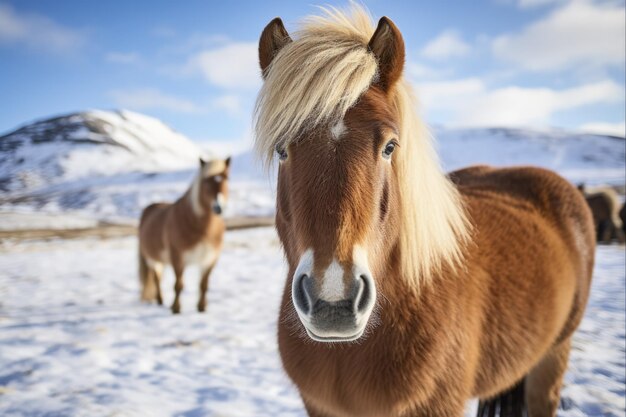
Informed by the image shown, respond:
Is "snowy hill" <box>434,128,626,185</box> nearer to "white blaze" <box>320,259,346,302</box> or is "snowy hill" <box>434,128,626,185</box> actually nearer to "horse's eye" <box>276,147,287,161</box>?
"horse's eye" <box>276,147,287,161</box>

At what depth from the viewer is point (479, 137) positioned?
193ft

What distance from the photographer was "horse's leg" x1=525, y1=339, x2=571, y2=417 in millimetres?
2438

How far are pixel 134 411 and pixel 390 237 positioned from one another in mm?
2646

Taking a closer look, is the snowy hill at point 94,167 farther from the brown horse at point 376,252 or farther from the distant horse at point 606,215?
the brown horse at point 376,252

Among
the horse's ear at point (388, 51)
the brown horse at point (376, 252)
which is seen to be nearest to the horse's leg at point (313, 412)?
the brown horse at point (376, 252)

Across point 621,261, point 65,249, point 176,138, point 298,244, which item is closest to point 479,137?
point 621,261

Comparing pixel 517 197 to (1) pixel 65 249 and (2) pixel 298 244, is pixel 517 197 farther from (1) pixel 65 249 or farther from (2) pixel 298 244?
(1) pixel 65 249

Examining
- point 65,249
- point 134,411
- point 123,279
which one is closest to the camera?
point 134,411

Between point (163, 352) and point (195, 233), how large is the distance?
2.35 m

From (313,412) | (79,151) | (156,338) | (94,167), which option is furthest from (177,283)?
(79,151)

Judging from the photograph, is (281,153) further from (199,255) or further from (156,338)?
(199,255)

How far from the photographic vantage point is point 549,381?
2447 millimetres

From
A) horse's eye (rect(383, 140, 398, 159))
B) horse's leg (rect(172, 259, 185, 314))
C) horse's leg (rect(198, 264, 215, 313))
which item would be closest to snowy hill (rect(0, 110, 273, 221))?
horse's leg (rect(172, 259, 185, 314))

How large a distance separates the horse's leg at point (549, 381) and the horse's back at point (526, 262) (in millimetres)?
179
